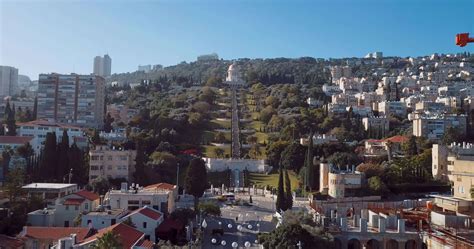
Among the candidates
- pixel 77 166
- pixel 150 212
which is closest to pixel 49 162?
pixel 77 166

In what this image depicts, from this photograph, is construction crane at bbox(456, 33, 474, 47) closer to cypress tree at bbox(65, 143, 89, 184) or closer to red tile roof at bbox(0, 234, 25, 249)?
red tile roof at bbox(0, 234, 25, 249)

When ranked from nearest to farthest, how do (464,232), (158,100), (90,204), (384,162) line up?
(464,232) < (90,204) < (384,162) < (158,100)


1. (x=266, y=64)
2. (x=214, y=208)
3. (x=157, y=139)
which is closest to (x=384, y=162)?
(x=214, y=208)

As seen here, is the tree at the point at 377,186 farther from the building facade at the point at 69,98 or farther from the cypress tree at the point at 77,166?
the building facade at the point at 69,98

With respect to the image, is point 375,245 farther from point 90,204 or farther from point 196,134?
point 196,134

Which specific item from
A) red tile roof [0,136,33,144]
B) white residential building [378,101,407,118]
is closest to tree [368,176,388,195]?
red tile roof [0,136,33,144]

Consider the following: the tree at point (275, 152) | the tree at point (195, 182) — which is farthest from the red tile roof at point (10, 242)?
the tree at point (275, 152)
